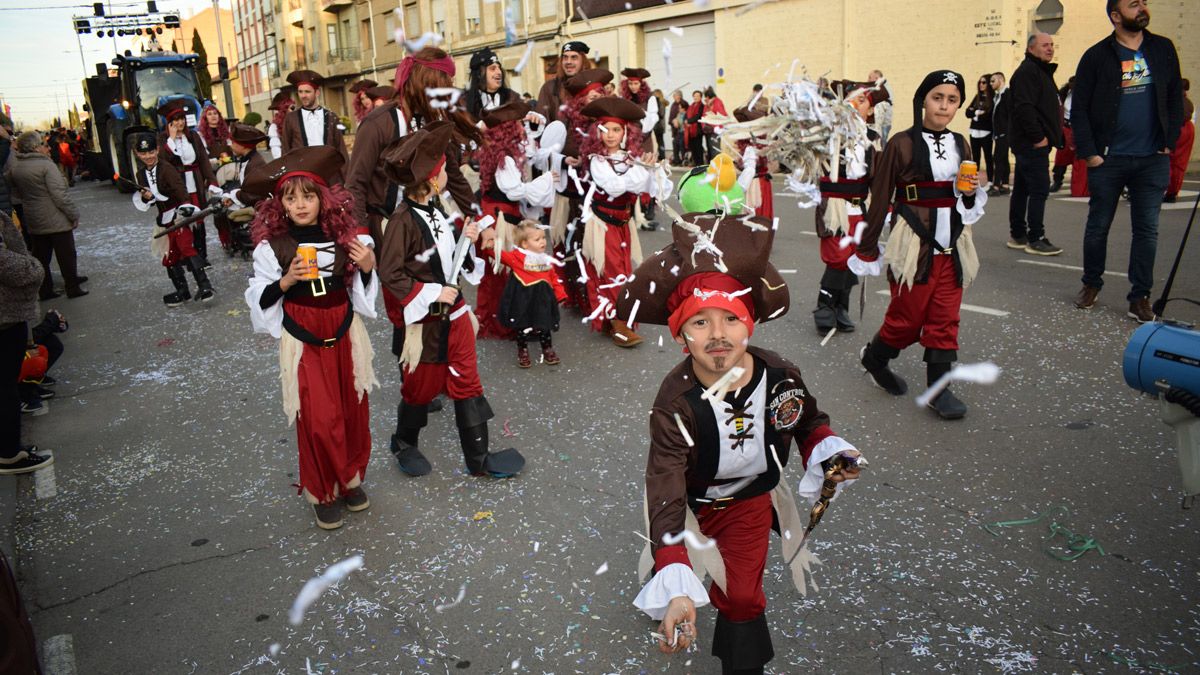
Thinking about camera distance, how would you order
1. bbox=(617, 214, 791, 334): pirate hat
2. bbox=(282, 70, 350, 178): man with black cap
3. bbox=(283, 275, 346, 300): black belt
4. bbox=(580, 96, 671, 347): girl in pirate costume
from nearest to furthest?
bbox=(617, 214, 791, 334): pirate hat → bbox=(283, 275, 346, 300): black belt → bbox=(580, 96, 671, 347): girl in pirate costume → bbox=(282, 70, 350, 178): man with black cap

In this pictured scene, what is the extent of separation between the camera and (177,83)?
68.0 ft

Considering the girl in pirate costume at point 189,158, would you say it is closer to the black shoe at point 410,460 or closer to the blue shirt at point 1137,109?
the black shoe at point 410,460

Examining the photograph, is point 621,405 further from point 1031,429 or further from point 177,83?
point 177,83

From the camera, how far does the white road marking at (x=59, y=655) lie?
3002 mm

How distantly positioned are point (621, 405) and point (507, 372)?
116cm

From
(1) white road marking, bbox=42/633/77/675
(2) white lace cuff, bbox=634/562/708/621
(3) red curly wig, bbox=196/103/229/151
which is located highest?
(3) red curly wig, bbox=196/103/229/151

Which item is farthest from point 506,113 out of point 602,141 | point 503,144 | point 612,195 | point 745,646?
point 745,646

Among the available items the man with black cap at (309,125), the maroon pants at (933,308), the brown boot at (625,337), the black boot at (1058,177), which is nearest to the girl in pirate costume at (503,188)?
the brown boot at (625,337)

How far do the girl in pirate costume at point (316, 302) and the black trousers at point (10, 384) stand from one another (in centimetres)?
182

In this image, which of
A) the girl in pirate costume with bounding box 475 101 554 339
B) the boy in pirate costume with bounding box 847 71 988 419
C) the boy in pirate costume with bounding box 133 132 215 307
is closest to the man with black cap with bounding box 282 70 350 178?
the boy in pirate costume with bounding box 133 132 215 307

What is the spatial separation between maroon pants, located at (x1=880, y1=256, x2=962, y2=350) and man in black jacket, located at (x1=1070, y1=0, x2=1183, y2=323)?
2.36m

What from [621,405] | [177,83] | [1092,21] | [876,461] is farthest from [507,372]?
[177,83]

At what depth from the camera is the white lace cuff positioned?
6.82 ft

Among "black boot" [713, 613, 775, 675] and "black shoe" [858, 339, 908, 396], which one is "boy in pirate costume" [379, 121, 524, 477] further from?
"black shoe" [858, 339, 908, 396]
